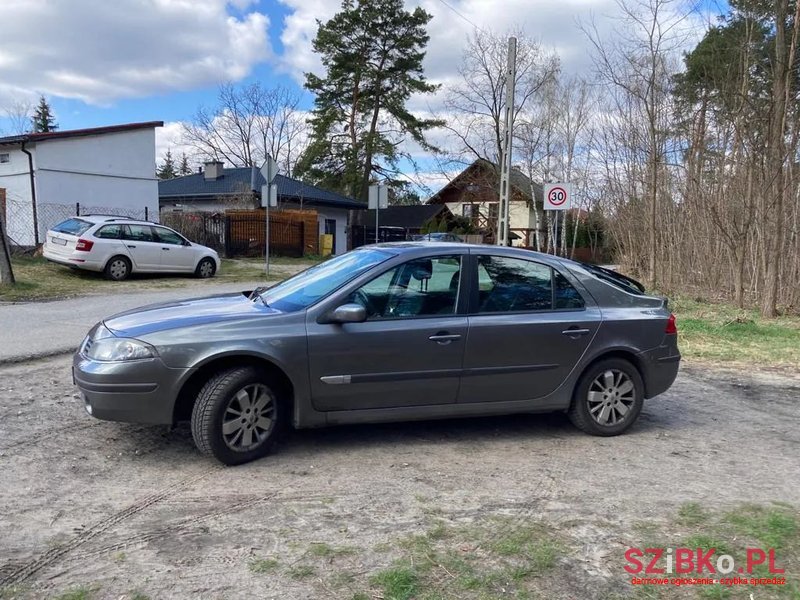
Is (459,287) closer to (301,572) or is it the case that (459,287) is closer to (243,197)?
(301,572)

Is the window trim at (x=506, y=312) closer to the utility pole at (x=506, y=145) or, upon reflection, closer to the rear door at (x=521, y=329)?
the rear door at (x=521, y=329)

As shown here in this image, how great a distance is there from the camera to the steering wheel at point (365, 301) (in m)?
4.55

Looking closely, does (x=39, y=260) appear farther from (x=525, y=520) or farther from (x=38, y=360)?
(x=525, y=520)

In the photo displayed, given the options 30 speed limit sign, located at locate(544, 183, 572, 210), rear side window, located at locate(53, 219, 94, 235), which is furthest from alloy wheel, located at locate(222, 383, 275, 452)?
rear side window, located at locate(53, 219, 94, 235)

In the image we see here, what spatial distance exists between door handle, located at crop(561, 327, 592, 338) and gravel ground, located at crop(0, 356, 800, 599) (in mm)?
851

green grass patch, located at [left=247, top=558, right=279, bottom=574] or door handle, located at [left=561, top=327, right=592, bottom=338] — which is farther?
door handle, located at [left=561, top=327, right=592, bottom=338]

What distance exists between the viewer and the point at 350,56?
4041 cm

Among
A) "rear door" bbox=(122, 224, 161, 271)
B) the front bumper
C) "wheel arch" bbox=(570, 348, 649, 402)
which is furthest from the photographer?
"rear door" bbox=(122, 224, 161, 271)

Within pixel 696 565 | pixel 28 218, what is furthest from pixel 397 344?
pixel 28 218

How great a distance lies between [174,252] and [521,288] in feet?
44.1

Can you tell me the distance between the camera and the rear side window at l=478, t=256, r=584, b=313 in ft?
16.1

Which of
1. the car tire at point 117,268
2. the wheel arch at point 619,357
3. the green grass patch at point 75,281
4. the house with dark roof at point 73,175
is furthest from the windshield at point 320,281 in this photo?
the house with dark roof at point 73,175

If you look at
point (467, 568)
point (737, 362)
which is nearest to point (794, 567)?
point (467, 568)

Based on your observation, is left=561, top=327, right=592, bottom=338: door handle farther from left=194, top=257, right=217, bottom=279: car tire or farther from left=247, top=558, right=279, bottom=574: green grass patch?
left=194, top=257, right=217, bottom=279: car tire
